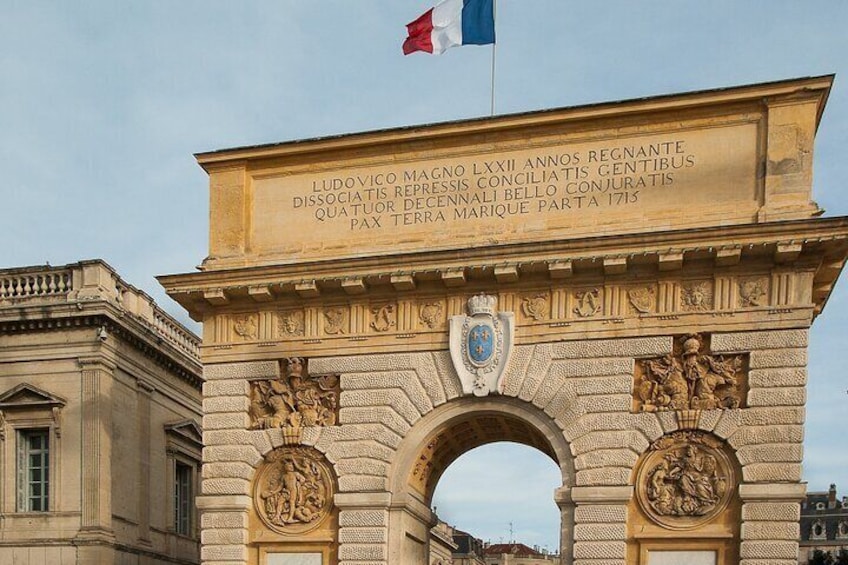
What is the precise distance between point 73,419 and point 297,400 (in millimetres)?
8906

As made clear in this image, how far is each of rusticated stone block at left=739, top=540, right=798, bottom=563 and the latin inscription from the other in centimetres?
626

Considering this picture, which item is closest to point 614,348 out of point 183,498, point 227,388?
point 227,388

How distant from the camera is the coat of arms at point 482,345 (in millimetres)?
18547

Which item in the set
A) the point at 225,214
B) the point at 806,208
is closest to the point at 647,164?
the point at 806,208

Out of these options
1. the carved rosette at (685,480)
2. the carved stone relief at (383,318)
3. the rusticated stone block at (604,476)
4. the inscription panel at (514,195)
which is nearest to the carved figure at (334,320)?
the carved stone relief at (383,318)

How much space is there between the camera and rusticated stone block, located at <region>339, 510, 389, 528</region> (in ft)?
61.3

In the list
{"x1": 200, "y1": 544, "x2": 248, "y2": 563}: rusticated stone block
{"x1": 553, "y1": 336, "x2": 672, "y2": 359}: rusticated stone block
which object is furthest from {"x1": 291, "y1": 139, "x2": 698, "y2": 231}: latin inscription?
{"x1": 200, "y1": 544, "x2": 248, "y2": 563}: rusticated stone block

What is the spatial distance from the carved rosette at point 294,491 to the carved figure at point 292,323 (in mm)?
2224

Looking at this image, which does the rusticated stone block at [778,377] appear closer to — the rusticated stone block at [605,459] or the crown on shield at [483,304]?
the rusticated stone block at [605,459]

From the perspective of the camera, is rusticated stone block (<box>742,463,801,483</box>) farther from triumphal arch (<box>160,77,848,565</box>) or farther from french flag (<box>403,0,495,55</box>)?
french flag (<box>403,0,495,55</box>)

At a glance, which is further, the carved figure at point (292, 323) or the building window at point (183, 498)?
the building window at point (183, 498)

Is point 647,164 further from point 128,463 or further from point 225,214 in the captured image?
point 128,463

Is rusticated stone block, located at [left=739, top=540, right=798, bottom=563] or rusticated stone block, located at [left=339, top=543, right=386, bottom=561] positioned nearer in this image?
rusticated stone block, located at [left=739, top=540, right=798, bottom=563]

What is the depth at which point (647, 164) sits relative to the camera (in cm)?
1878
